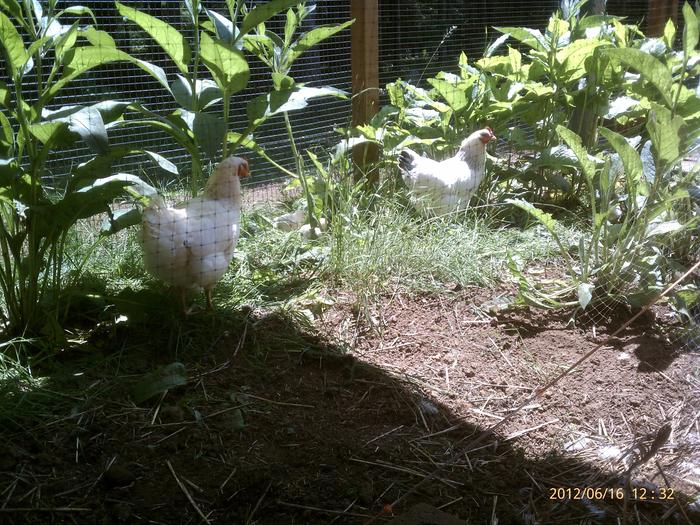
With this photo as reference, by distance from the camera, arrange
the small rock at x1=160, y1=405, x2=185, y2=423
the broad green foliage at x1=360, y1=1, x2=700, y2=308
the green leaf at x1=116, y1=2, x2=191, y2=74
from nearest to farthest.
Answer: the small rock at x1=160, y1=405, x2=185, y2=423 < the green leaf at x1=116, y1=2, x2=191, y2=74 < the broad green foliage at x1=360, y1=1, x2=700, y2=308

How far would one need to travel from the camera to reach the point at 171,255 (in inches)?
104

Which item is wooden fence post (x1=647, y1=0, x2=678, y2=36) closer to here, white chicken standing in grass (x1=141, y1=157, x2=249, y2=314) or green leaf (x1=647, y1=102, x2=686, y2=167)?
green leaf (x1=647, y1=102, x2=686, y2=167)

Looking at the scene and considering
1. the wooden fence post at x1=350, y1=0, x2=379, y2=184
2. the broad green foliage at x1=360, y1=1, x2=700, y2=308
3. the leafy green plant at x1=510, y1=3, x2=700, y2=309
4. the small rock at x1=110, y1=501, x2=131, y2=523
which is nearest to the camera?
the small rock at x1=110, y1=501, x2=131, y2=523

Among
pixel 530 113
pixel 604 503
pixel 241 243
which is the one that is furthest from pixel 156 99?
pixel 604 503

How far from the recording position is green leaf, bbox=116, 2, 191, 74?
2.54 meters

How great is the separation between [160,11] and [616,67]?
2820 mm

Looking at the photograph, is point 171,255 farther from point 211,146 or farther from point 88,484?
point 88,484

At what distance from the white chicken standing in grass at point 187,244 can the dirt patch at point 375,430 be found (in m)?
0.21

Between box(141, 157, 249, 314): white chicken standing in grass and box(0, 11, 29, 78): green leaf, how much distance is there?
2.24ft

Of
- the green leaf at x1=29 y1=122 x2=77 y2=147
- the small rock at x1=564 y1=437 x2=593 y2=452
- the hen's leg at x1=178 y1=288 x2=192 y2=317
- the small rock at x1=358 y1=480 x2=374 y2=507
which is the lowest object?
the small rock at x1=564 y1=437 x2=593 y2=452

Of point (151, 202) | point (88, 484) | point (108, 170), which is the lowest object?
point (88, 484)

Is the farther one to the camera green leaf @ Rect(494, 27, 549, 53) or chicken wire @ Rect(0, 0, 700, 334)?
green leaf @ Rect(494, 27, 549, 53)

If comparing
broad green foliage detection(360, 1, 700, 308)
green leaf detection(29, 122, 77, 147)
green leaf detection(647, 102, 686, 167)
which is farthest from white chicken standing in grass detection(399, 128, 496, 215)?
green leaf detection(29, 122, 77, 147)

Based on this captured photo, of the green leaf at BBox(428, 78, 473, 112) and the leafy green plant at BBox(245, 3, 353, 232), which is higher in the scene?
the leafy green plant at BBox(245, 3, 353, 232)
